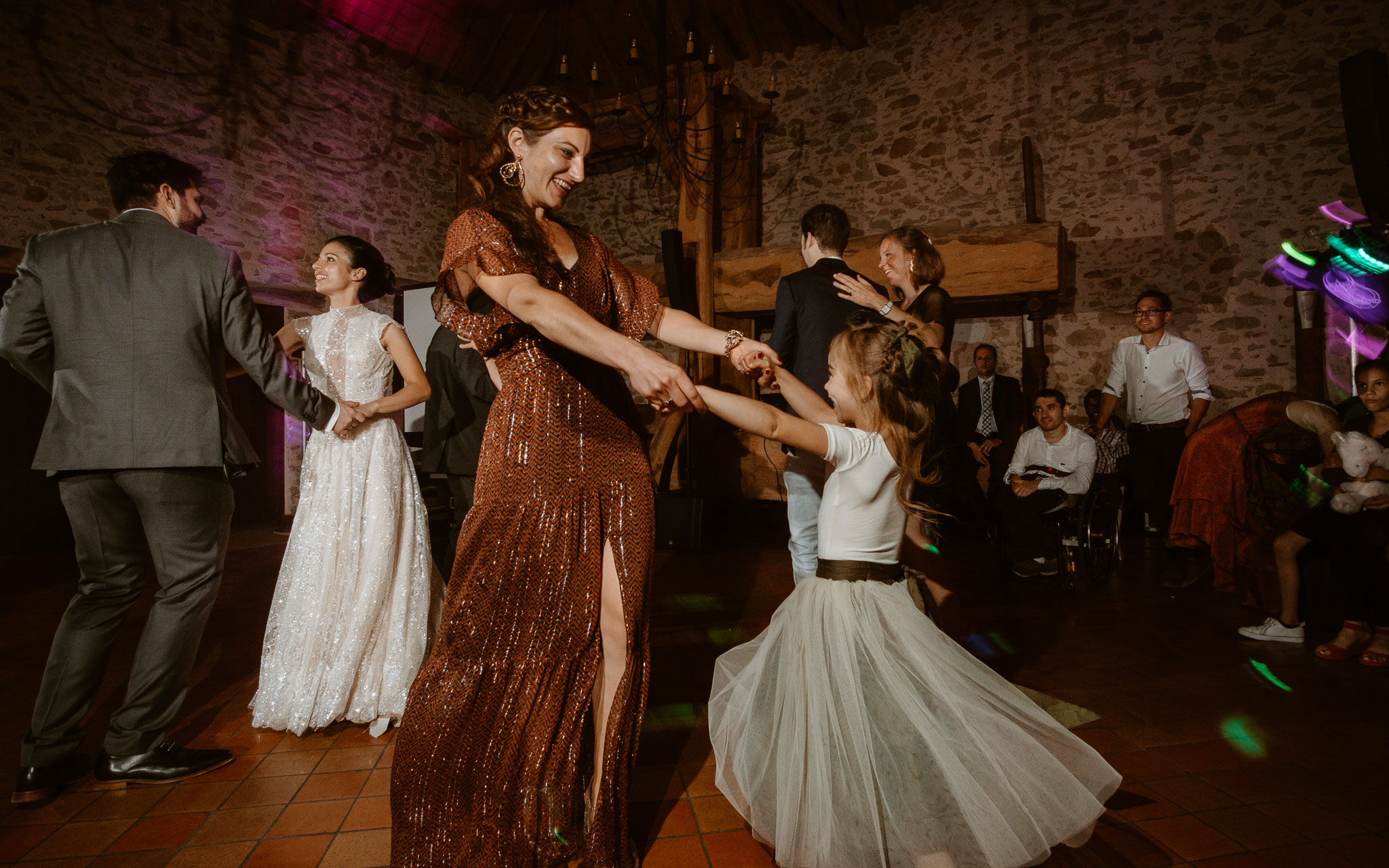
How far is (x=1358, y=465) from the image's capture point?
3.19 m

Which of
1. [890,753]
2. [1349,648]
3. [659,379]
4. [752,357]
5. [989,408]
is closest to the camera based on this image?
[659,379]

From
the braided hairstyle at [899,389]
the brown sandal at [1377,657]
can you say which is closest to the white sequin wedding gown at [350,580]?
the braided hairstyle at [899,389]

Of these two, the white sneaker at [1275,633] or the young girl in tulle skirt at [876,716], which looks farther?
the white sneaker at [1275,633]

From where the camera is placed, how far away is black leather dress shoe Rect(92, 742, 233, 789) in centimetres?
201

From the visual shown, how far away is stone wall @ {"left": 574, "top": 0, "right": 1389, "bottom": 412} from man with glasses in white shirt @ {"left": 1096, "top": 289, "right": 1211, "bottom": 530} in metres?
2.21

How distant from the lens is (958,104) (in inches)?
320

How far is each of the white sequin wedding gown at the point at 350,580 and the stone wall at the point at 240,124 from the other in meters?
5.46

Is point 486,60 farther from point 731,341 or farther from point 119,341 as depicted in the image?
point 731,341

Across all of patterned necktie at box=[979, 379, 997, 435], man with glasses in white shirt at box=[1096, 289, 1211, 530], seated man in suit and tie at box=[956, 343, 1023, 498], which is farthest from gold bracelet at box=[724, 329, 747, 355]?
patterned necktie at box=[979, 379, 997, 435]

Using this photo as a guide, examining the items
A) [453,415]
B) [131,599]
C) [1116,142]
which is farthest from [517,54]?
[131,599]

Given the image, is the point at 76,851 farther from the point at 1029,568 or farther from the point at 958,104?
the point at 958,104

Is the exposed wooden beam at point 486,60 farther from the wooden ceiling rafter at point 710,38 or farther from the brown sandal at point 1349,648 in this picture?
the brown sandal at point 1349,648

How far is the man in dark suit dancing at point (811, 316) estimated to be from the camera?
2467 mm

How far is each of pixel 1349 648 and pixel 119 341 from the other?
4792mm
